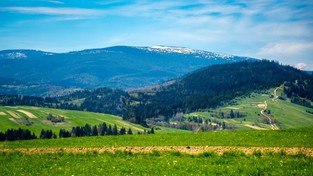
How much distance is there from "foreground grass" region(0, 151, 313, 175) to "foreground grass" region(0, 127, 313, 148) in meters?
7.01

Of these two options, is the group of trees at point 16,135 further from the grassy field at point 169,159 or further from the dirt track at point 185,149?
the dirt track at point 185,149

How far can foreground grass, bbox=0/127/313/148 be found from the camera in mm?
40116

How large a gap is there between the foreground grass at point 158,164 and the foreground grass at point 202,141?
7.01 m

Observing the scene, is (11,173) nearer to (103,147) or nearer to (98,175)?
(98,175)

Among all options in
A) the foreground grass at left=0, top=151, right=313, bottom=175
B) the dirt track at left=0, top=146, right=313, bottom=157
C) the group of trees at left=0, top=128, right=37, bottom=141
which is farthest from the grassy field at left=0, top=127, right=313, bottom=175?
the group of trees at left=0, top=128, right=37, bottom=141

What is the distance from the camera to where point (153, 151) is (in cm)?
3619

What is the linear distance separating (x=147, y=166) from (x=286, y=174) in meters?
11.3

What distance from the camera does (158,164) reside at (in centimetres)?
2909

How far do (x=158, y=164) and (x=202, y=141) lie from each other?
1588 centimetres

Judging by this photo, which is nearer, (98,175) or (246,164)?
(98,175)

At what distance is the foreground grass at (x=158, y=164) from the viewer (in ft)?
83.0

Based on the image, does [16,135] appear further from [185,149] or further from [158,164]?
[158,164]

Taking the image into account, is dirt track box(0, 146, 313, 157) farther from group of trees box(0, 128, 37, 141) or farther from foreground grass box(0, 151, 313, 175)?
group of trees box(0, 128, 37, 141)

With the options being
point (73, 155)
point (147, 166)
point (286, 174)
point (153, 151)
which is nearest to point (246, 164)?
point (286, 174)
